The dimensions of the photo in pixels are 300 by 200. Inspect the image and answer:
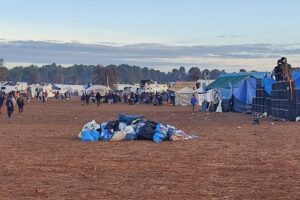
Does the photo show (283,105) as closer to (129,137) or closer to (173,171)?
(129,137)

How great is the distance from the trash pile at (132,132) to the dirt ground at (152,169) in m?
0.65

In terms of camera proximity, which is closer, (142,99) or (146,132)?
(146,132)

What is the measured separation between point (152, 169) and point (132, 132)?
8.08 meters

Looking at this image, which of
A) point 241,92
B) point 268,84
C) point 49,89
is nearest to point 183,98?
point 241,92

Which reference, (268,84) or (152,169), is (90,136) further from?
(268,84)

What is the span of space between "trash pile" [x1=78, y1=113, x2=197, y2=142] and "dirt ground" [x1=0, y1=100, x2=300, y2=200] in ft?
2.12

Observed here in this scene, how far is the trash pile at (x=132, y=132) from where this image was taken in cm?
2181

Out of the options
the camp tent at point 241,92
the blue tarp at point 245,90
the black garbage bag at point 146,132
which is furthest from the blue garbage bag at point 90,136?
the blue tarp at point 245,90

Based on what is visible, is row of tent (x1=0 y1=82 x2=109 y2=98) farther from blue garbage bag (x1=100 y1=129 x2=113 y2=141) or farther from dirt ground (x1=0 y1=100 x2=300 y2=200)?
dirt ground (x1=0 y1=100 x2=300 y2=200)

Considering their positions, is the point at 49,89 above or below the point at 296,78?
below

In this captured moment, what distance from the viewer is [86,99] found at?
79.3 meters

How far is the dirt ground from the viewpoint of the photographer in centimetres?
1104

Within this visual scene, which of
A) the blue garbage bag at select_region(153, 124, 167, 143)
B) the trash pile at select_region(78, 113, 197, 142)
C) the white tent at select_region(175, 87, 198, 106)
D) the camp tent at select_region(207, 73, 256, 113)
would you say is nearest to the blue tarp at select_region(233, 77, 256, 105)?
the camp tent at select_region(207, 73, 256, 113)

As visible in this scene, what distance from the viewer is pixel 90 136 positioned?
72.9 ft
